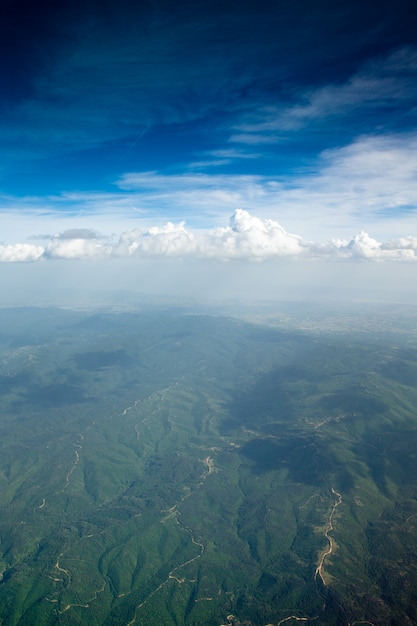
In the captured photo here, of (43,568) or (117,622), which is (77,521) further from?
(117,622)

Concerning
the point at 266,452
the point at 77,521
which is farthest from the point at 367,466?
the point at 77,521

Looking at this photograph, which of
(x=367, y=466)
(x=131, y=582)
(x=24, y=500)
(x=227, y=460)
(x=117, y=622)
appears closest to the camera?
(x=117, y=622)

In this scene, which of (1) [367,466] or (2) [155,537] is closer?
(2) [155,537]

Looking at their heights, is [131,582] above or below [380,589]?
below

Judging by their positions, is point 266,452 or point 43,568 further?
point 266,452

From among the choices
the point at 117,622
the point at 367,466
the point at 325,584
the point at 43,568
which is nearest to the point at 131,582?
the point at 117,622

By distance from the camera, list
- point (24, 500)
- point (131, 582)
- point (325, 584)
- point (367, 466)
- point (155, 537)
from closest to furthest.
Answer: point (325, 584) < point (131, 582) < point (155, 537) < point (24, 500) < point (367, 466)

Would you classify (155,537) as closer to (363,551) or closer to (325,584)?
(325,584)

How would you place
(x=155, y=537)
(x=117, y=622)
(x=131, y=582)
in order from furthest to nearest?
(x=155, y=537) → (x=131, y=582) → (x=117, y=622)

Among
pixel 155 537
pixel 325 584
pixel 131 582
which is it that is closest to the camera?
pixel 325 584
